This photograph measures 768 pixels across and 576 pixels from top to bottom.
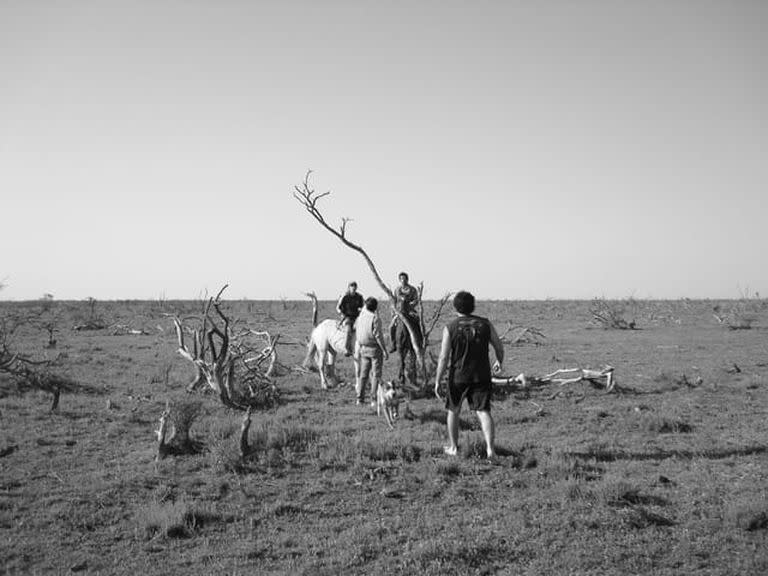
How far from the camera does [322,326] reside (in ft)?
41.3

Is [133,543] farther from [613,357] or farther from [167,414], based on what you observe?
[613,357]

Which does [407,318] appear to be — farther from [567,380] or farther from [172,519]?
[172,519]

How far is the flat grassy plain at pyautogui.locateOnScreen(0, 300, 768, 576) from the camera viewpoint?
14.8 feet

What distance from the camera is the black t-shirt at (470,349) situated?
6582 mm

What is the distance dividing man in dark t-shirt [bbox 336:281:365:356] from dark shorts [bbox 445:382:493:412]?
5198mm

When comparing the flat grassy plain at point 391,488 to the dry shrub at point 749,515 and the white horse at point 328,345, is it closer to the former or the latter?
the dry shrub at point 749,515

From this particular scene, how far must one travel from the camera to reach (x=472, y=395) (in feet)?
21.8

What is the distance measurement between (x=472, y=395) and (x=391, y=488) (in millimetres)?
1433

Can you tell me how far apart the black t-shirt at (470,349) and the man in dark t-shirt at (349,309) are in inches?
207

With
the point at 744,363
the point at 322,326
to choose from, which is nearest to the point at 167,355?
the point at 322,326

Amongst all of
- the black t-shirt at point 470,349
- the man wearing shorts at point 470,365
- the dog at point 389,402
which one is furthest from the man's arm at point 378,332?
the black t-shirt at point 470,349

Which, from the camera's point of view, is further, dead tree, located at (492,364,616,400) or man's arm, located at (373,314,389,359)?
dead tree, located at (492,364,616,400)

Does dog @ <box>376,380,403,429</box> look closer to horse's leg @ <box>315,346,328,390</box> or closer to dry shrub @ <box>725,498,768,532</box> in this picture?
horse's leg @ <box>315,346,328,390</box>

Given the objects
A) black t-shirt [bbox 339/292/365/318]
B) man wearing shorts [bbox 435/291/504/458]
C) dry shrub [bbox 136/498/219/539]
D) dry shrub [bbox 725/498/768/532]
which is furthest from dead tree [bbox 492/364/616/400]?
dry shrub [bbox 136/498/219/539]
